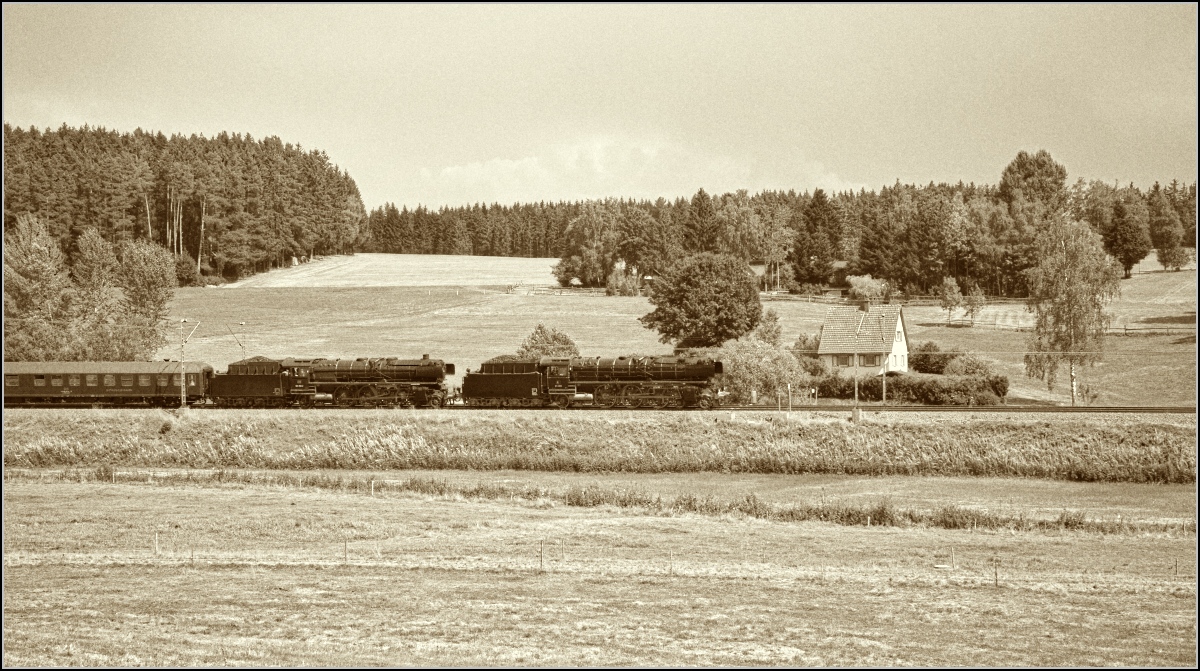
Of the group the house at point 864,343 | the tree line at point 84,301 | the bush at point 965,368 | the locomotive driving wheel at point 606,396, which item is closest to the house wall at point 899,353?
the house at point 864,343

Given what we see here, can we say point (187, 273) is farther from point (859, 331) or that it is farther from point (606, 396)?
point (859, 331)

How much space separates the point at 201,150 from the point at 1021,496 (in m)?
153

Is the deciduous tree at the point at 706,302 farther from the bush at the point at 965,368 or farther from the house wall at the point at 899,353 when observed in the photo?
the bush at the point at 965,368

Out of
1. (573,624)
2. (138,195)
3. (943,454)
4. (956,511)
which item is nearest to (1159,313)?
(943,454)

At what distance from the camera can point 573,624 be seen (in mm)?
25141

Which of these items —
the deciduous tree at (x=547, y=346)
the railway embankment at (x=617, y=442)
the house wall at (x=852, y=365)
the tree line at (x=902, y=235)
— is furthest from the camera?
the tree line at (x=902, y=235)

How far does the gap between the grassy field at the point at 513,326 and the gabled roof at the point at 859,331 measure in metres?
10.2

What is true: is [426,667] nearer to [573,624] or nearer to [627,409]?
[573,624]

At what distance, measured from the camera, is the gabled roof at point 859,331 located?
77.6 m

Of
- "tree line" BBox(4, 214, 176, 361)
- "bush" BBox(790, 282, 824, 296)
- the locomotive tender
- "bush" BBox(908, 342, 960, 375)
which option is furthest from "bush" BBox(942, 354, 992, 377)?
"bush" BBox(790, 282, 824, 296)

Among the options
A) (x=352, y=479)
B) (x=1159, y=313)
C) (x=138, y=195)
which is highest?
(x=138, y=195)

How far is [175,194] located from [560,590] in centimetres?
13816

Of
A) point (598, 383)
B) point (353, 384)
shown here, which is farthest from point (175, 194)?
point (598, 383)

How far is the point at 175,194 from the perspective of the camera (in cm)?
14925
